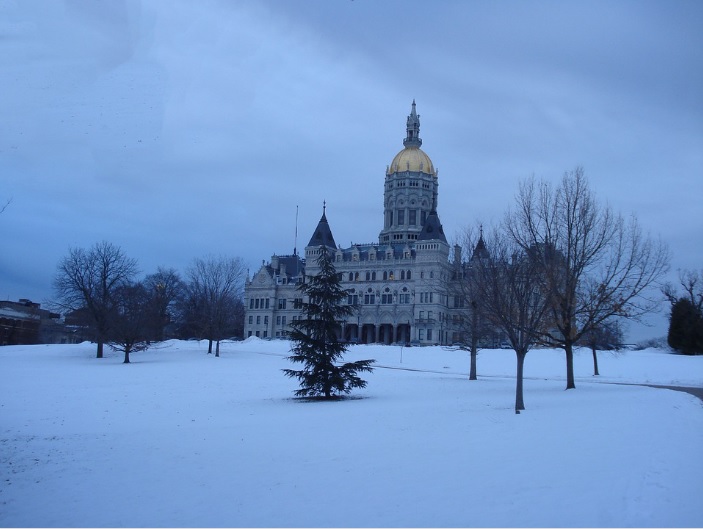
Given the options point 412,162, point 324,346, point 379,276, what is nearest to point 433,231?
point 379,276

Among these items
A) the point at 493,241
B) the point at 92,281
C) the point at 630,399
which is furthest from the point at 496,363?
the point at 92,281

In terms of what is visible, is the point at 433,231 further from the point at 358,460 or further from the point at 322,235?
the point at 358,460

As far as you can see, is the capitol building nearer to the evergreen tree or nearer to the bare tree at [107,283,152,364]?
the bare tree at [107,283,152,364]

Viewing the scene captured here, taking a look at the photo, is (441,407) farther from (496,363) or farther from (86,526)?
(496,363)

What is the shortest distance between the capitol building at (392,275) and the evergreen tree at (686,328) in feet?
94.2

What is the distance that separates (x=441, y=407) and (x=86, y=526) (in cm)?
1433

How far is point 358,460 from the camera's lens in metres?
13.5

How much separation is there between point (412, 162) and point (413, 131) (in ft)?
25.5

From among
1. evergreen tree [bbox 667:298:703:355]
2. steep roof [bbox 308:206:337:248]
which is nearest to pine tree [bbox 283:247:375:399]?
evergreen tree [bbox 667:298:703:355]

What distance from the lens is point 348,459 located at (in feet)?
44.8

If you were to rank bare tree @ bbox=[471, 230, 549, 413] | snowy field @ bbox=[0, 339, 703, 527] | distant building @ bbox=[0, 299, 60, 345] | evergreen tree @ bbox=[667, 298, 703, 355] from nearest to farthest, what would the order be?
snowy field @ bbox=[0, 339, 703, 527] → bare tree @ bbox=[471, 230, 549, 413] → evergreen tree @ bbox=[667, 298, 703, 355] → distant building @ bbox=[0, 299, 60, 345]

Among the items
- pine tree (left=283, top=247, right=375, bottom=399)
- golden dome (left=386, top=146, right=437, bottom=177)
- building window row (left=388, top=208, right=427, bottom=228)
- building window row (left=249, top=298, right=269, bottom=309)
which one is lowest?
pine tree (left=283, top=247, right=375, bottom=399)

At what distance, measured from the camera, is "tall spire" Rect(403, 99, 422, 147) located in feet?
395

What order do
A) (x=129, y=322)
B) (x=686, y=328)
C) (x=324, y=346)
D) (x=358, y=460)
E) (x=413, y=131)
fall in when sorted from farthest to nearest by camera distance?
1. (x=413, y=131)
2. (x=686, y=328)
3. (x=129, y=322)
4. (x=324, y=346)
5. (x=358, y=460)
